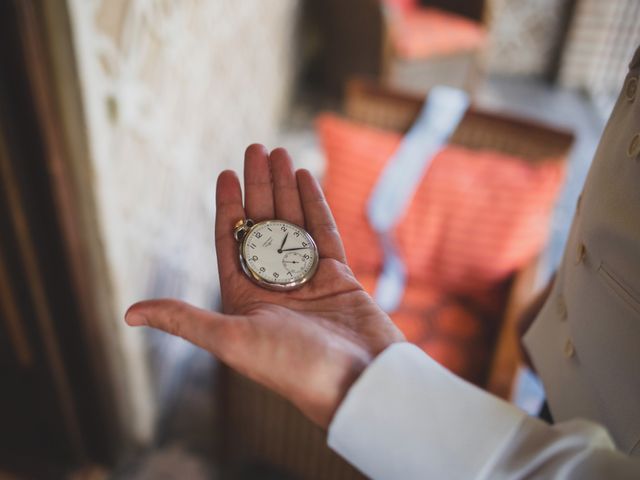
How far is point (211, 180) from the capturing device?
6.71ft

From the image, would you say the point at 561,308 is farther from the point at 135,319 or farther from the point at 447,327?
the point at 447,327

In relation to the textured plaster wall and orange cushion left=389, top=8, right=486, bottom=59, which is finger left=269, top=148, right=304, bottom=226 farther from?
orange cushion left=389, top=8, right=486, bottom=59

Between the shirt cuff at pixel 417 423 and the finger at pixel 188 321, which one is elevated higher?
the finger at pixel 188 321

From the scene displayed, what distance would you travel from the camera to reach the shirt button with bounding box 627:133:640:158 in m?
0.54

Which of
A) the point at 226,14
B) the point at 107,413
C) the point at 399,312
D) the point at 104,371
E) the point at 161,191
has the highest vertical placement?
the point at 226,14

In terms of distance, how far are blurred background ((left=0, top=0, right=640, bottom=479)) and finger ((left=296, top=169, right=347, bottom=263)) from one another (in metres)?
0.40

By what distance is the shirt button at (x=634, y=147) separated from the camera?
54 cm

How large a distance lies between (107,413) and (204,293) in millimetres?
622

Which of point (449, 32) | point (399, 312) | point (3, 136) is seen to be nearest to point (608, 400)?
point (399, 312)

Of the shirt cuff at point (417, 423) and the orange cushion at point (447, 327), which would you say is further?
the orange cushion at point (447, 327)

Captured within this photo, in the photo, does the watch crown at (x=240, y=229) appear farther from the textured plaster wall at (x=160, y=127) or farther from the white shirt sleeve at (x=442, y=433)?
the textured plaster wall at (x=160, y=127)

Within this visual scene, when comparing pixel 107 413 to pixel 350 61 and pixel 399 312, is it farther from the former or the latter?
pixel 350 61

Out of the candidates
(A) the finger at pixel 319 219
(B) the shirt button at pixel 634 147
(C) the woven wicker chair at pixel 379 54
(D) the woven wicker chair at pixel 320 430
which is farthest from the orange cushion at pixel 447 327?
(C) the woven wicker chair at pixel 379 54

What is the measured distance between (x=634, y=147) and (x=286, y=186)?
42cm
